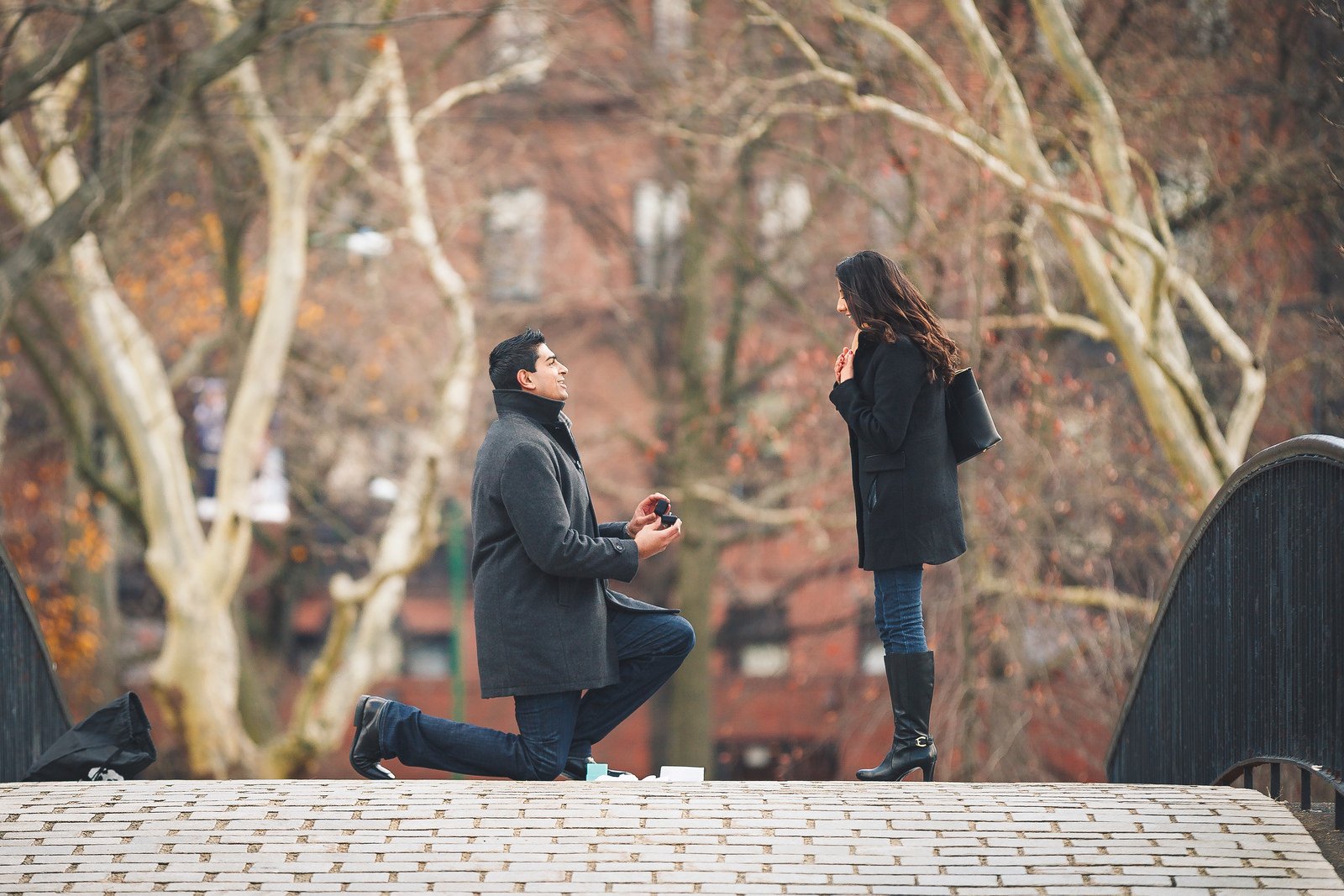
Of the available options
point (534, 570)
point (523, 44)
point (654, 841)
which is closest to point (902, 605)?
point (534, 570)

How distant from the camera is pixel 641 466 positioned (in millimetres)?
24422

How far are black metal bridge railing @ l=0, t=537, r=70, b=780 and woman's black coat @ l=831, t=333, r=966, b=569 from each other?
3.46 metres

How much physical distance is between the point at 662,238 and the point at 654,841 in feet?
64.0

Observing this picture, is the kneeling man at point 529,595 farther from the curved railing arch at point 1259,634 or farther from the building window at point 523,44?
the building window at point 523,44

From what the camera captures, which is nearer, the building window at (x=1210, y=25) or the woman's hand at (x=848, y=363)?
the woman's hand at (x=848, y=363)

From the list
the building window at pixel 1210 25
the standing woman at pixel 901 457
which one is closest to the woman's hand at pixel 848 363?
the standing woman at pixel 901 457

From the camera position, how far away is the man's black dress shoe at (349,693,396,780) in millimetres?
5566

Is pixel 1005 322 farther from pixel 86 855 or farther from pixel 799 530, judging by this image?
pixel 86 855

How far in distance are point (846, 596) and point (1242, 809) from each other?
19.9m

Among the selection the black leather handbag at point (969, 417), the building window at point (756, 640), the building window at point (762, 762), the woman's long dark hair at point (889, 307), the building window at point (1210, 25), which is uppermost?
the building window at point (1210, 25)

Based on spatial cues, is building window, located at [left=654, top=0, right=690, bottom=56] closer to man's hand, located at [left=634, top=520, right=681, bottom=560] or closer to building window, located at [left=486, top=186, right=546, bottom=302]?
building window, located at [left=486, top=186, right=546, bottom=302]

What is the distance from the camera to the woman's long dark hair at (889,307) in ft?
19.2

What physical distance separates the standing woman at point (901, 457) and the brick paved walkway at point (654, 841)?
74 cm

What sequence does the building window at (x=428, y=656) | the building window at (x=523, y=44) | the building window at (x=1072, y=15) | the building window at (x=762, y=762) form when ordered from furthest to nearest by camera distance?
the building window at (x=428, y=656) < the building window at (x=762, y=762) < the building window at (x=523, y=44) < the building window at (x=1072, y=15)
